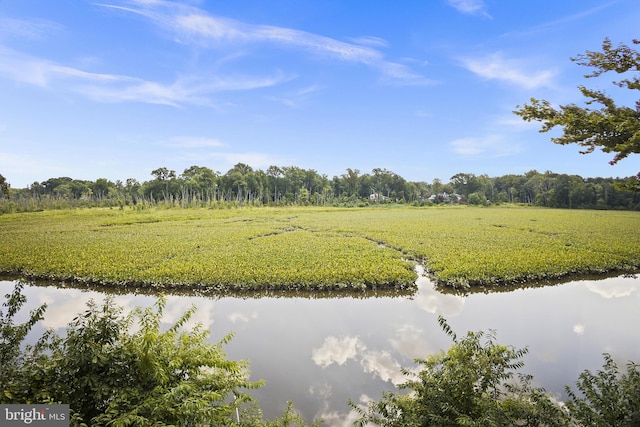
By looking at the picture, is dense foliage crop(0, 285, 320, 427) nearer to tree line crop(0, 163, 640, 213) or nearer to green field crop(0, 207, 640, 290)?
green field crop(0, 207, 640, 290)

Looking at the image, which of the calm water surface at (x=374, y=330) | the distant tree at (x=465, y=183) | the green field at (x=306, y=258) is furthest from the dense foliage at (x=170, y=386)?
the distant tree at (x=465, y=183)

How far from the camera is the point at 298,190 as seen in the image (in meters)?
93.9

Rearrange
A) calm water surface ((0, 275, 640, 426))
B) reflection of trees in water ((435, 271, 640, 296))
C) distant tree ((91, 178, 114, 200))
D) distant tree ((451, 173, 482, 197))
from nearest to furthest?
1. calm water surface ((0, 275, 640, 426))
2. reflection of trees in water ((435, 271, 640, 296))
3. distant tree ((91, 178, 114, 200))
4. distant tree ((451, 173, 482, 197))

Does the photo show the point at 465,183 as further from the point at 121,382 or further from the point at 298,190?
the point at 121,382

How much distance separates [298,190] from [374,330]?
8561 cm

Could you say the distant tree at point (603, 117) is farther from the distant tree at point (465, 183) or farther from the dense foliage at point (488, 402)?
the distant tree at point (465, 183)

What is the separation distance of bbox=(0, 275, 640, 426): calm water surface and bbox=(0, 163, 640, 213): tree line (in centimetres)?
2405

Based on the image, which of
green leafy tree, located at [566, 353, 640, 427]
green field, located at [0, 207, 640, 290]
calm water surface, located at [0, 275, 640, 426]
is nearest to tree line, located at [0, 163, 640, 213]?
green field, located at [0, 207, 640, 290]

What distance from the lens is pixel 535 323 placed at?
9641 millimetres

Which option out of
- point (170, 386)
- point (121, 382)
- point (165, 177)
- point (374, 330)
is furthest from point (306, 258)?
point (165, 177)

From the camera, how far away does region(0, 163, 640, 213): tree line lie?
47697 mm

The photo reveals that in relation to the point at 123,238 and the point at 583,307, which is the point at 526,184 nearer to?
the point at 583,307

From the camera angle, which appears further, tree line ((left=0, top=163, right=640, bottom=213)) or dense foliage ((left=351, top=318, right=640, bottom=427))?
tree line ((left=0, top=163, right=640, bottom=213))

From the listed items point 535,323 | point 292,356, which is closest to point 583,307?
point 535,323
